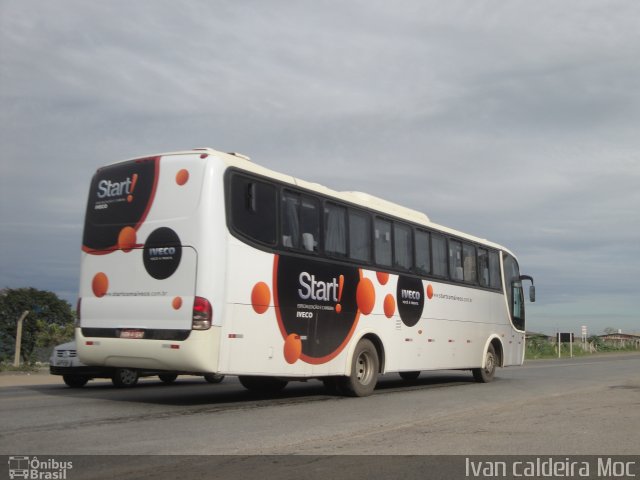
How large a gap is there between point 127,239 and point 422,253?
6.82m

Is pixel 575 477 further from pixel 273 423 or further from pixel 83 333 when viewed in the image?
pixel 83 333

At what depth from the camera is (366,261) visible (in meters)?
13.5

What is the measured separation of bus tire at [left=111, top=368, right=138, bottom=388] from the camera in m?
15.1

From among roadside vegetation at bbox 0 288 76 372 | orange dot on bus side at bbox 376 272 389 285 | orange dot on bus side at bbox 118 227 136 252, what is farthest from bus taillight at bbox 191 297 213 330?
roadside vegetation at bbox 0 288 76 372

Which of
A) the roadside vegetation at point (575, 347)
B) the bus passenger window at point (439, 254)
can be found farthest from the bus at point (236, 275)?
the roadside vegetation at point (575, 347)

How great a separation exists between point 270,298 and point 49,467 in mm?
5124

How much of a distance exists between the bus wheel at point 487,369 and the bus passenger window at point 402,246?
15.7 feet

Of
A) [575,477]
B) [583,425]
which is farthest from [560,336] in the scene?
[575,477]

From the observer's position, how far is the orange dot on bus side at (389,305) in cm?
1389

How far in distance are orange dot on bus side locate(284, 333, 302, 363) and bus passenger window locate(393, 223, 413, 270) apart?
11.9 feet

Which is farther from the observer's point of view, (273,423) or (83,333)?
(83,333)

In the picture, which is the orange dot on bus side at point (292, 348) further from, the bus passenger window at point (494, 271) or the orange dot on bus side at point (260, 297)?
the bus passenger window at point (494, 271)

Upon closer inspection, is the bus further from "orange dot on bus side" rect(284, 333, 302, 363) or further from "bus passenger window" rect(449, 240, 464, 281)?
"bus passenger window" rect(449, 240, 464, 281)

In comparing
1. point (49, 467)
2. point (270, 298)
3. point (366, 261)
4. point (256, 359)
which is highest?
point (366, 261)
